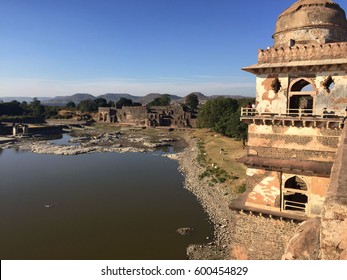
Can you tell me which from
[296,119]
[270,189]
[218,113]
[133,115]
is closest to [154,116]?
[133,115]

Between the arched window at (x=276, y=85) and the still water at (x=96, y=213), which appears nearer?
the arched window at (x=276, y=85)

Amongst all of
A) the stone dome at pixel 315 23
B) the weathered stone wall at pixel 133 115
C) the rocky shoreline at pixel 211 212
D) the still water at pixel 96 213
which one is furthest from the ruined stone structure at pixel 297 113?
the weathered stone wall at pixel 133 115

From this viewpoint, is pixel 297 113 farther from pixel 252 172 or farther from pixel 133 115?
pixel 133 115

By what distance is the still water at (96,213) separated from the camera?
2128cm

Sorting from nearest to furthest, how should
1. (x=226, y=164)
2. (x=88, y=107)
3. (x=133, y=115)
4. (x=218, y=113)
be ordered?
(x=226, y=164) → (x=218, y=113) → (x=133, y=115) → (x=88, y=107)

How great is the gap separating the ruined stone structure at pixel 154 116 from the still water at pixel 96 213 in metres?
46.4

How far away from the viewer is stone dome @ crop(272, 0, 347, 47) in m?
15.1

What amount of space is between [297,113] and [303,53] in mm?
2828

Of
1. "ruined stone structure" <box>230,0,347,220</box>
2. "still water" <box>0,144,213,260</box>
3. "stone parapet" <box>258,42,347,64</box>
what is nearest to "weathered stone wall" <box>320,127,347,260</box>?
"ruined stone structure" <box>230,0,347,220</box>

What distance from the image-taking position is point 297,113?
47.2 feet

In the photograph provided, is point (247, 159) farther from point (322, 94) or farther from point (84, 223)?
point (84, 223)

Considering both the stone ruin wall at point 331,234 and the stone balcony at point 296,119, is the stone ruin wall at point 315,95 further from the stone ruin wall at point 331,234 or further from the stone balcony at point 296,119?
the stone ruin wall at point 331,234

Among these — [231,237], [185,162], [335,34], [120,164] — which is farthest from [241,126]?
[335,34]

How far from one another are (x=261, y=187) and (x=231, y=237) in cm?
765
